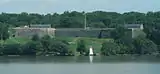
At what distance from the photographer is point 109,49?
276 ft

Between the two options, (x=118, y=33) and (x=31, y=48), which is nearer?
(x=31, y=48)

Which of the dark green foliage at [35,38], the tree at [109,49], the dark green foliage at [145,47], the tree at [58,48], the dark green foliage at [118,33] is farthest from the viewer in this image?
the dark green foliage at [118,33]

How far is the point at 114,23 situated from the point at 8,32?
1122 inches

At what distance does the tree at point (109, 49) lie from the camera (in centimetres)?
8381

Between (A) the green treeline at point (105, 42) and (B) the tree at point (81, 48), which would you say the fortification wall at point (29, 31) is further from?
(B) the tree at point (81, 48)

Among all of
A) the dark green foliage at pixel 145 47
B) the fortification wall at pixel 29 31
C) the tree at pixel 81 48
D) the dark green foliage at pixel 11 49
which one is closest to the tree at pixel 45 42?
the dark green foliage at pixel 11 49

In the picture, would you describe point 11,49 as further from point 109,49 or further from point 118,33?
point 118,33

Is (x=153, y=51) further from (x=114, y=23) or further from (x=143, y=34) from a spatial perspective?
(x=114, y=23)

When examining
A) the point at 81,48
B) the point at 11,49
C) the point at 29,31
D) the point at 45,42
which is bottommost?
the point at 11,49

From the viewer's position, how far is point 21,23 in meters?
130
